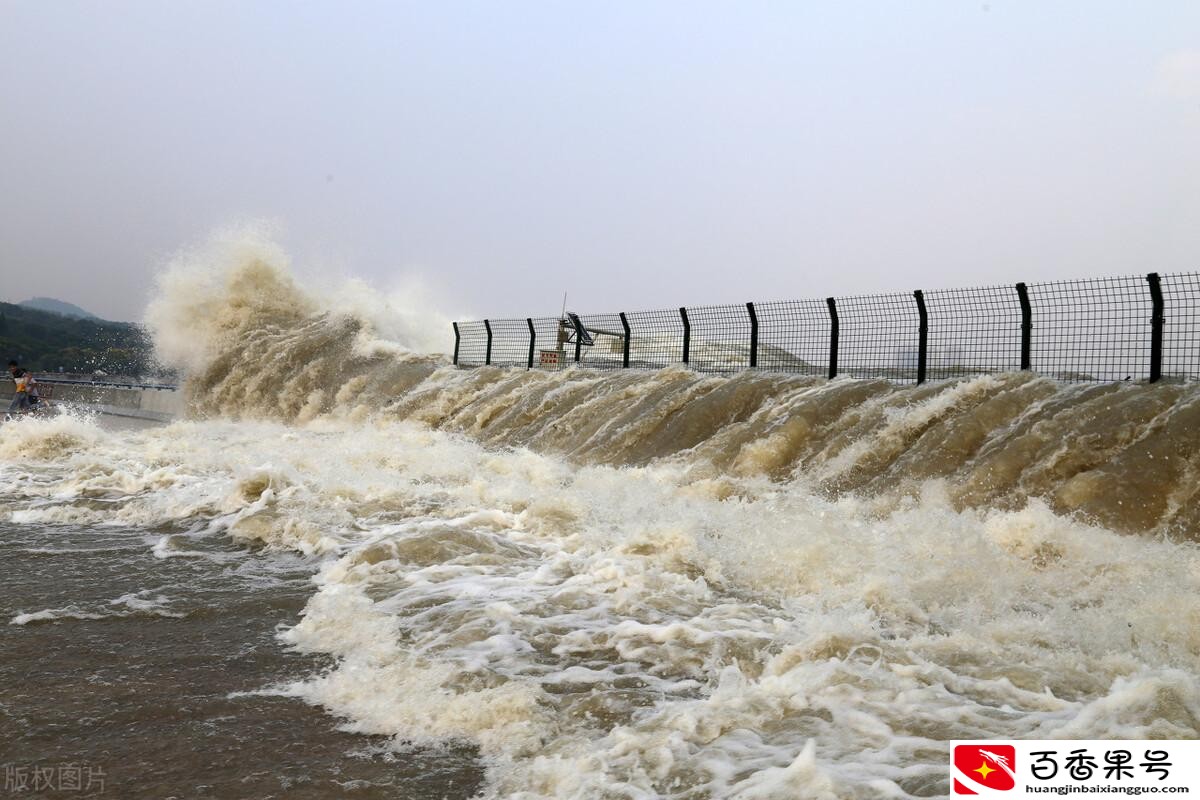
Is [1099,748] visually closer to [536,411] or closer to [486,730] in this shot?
[486,730]

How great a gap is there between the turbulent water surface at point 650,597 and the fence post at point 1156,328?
0.86m

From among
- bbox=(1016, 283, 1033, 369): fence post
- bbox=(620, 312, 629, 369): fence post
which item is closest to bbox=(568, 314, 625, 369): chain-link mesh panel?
bbox=(620, 312, 629, 369): fence post

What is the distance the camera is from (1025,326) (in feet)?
37.8

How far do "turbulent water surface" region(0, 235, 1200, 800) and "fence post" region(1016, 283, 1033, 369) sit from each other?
1163 millimetres

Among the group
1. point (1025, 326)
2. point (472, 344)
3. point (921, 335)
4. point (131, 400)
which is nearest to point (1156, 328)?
point (1025, 326)

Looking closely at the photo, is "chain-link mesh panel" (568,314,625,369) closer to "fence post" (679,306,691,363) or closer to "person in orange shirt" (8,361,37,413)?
"fence post" (679,306,691,363)

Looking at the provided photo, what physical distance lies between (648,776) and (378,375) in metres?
21.1

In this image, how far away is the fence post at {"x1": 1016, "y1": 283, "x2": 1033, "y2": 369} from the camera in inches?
449

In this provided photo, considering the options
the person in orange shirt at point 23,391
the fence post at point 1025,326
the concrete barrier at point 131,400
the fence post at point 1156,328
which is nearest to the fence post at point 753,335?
the fence post at point 1025,326

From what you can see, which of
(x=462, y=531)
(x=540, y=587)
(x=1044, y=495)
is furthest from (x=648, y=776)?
(x=1044, y=495)

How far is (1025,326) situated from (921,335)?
1.52 metres

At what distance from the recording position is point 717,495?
978 cm

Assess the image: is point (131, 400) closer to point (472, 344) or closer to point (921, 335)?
point (472, 344)

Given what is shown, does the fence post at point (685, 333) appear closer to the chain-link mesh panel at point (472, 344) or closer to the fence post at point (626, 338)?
the fence post at point (626, 338)
